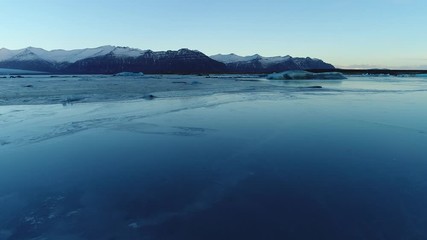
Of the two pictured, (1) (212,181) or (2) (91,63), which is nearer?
(1) (212,181)

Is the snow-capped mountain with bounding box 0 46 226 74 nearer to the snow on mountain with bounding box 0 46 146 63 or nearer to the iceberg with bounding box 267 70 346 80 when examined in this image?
the snow on mountain with bounding box 0 46 146 63

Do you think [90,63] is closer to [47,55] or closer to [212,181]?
[47,55]

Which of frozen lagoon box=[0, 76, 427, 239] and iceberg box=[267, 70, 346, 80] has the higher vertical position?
frozen lagoon box=[0, 76, 427, 239]

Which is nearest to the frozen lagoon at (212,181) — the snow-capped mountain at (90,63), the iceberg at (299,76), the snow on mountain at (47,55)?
the iceberg at (299,76)

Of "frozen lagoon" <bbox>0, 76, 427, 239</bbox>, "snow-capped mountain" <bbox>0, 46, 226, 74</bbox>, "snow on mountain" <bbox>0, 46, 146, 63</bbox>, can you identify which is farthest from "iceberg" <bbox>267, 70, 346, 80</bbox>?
"snow on mountain" <bbox>0, 46, 146, 63</bbox>

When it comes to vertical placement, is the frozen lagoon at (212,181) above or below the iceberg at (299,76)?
above

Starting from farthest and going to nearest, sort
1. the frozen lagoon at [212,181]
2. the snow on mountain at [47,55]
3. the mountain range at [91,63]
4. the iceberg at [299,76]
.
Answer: the snow on mountain at [47,55], the mountain range at [91,63], the iceberg at [299,76], the frozen lagoon at [212,181]

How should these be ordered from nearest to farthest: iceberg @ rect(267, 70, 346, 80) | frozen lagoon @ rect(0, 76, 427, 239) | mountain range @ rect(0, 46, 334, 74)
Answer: frozen lagoon @ rect(0, 76, 427, 239) → iceberg @ rect(267, 70, 346, 80) → mountain range @ rect(0, 46, 334, 74)

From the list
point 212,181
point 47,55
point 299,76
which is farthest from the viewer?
point 47,55

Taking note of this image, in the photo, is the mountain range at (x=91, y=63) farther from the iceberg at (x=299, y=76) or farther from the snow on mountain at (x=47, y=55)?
the iceberg at (x=299, y=76)

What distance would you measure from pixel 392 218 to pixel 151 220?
2524mm

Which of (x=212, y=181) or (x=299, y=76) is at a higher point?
(x=212, y=181)

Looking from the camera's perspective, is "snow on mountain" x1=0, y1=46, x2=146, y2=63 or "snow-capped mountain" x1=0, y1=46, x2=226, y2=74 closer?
"snow-capped mountain" x1=0, y1=46, x2=226, y2=74

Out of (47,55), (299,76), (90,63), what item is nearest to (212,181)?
(299,76)
